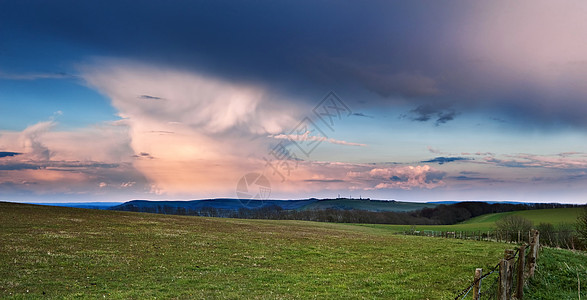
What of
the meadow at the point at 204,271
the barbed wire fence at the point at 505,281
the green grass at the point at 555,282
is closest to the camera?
the barbed wire fence at the point at 505,281

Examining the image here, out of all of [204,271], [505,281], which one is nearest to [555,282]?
[505,281]

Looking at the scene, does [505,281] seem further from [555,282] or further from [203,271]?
[203,271]

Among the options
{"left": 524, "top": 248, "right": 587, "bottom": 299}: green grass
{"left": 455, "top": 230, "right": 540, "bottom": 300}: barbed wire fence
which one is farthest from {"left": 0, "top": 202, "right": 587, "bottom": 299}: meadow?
{"left": 455, "top": 230, "right": 540, "bottom": 300}: barbed wire fence

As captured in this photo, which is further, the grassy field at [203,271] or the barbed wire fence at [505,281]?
the grassy field at [203,271]

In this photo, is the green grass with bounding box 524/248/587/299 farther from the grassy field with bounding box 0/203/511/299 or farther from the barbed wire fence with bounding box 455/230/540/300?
the grassy field with bounding box 0/203/511/299

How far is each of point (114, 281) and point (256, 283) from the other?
7.24 m

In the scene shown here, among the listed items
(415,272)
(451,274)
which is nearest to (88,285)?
(415,272)

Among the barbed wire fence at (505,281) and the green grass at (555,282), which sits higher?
the barbed wire fence at (505,281)

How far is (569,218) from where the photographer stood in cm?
12325

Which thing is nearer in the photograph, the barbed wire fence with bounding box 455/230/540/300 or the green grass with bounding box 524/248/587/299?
the barbed wire fence with bounding box 455/230/540/300

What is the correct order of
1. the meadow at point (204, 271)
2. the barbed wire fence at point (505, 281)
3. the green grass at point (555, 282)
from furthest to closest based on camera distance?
the green grass at point (555, 282) < the meadow at point (204, 271) < the barbed wire fence at point (505, 281)

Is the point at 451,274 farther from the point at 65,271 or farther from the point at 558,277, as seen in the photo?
the point at 65,271

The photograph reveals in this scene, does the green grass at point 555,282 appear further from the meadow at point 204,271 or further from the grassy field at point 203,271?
the grassy field at point 203,271

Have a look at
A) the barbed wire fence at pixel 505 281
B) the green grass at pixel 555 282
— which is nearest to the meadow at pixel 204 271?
the green grass at pixel 555 282
